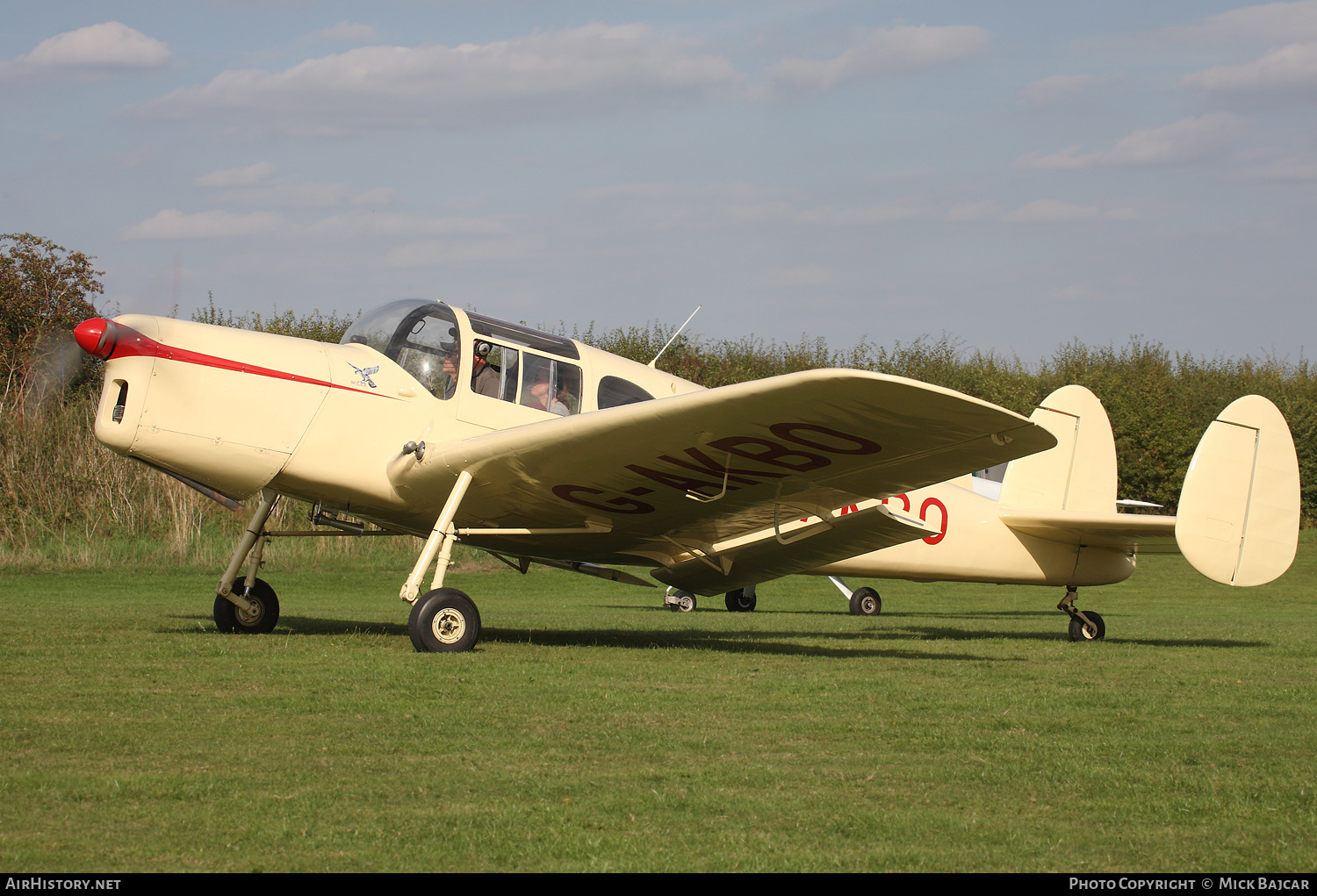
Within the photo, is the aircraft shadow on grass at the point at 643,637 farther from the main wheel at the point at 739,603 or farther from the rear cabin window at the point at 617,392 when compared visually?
the main wheel at the point at 739,603

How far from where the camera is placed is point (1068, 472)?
12641 mm

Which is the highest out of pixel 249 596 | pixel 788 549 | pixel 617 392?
pixel 617 392

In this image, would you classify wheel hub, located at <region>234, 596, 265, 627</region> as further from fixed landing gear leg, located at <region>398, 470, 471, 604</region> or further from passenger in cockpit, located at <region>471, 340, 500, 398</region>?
passenger in cockpit, located at <region>471, 340, 500, 398</region>

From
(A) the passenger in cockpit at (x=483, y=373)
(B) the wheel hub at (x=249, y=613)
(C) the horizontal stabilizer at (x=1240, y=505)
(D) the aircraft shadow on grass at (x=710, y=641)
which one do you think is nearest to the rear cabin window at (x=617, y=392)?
(A) the passenger in cockpit at (x=483, y=373)

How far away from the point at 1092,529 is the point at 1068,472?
79 cm

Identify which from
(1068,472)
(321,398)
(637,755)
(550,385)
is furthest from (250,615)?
(1068,472)

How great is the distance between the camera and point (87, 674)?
666 centimetres

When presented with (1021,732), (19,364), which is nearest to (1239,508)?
(1021,732)

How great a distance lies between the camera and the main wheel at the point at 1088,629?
12.0m

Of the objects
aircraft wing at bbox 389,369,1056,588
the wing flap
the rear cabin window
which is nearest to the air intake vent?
aircraft wing at bbox 389,369,1056,588

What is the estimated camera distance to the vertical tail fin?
1261 cm

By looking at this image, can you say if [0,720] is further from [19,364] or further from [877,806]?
[19,364]

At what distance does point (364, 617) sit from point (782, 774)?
8835 millimetres

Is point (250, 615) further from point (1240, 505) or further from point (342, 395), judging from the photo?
point (1240, 505)
